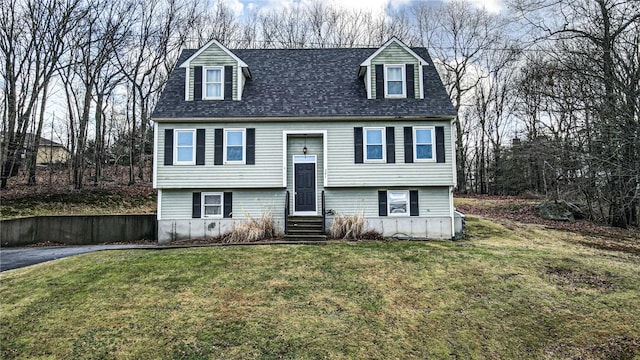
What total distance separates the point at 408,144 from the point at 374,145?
1.37 metres

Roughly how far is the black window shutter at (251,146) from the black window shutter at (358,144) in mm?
4045

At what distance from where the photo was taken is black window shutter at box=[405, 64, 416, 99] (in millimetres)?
15477

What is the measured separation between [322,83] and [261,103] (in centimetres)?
307

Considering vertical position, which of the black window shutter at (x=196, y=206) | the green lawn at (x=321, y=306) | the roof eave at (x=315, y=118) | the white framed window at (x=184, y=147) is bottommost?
the green lawn at (x=321, y=306)

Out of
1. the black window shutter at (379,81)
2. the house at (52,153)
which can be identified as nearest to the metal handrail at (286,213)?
the black window shutter at (379,81)

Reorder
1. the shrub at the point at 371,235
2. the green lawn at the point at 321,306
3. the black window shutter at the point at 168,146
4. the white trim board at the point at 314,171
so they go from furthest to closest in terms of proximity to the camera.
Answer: the white trim board at the point at 314,171
the black window shutter at the point at 168,146
the shrub at the point at 371,235
the green lawn at the point at 321,306

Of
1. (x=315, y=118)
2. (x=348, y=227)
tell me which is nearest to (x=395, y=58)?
(x=315, y=118)

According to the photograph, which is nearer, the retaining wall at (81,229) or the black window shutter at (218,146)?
the black window shutter at (218,146)

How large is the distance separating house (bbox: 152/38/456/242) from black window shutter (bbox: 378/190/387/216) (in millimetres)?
40

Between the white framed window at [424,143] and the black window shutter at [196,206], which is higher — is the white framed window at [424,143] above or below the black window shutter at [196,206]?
above

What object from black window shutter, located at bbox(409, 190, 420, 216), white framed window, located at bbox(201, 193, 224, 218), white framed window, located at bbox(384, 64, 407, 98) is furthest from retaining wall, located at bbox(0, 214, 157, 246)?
white framed window, located at bbox(384, 64, 407, 98)

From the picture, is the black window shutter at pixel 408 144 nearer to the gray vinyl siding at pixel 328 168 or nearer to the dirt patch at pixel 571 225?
the gray vinyl siding at pixel 328 168

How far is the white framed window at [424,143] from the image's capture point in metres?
14.7

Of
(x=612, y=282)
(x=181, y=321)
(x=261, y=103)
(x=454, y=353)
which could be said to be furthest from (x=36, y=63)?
(x=612, y=282)
